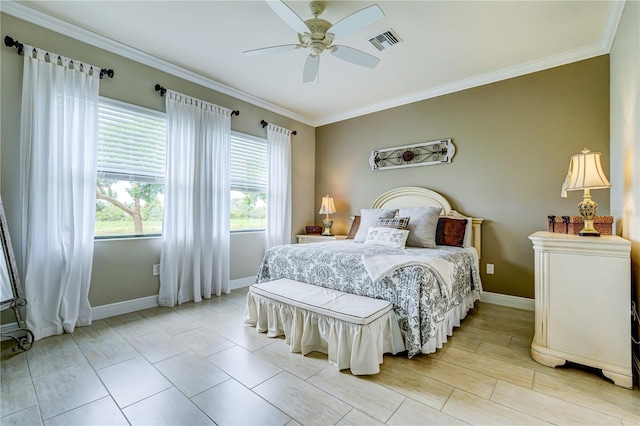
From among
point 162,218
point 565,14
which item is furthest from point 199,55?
point 565,14

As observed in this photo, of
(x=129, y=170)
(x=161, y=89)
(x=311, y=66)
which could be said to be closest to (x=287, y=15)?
(x=311, y=66)

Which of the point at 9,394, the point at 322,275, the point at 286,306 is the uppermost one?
the point at 322,275

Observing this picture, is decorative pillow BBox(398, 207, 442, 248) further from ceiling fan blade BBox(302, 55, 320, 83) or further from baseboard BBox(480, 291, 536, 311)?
ceiling fan blade BBox(302, 55, 320, 83)

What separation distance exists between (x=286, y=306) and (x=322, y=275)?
444mm


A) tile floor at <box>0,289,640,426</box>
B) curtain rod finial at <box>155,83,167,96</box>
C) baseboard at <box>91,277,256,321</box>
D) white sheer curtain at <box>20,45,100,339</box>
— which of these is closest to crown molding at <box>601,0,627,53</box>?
tile floor at <box>0,289,640,426</box>

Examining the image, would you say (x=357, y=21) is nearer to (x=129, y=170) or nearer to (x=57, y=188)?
(x=129, y=170)

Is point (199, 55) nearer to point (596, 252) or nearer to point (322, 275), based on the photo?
point (322, 275)

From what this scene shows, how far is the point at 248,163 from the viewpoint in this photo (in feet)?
14.0

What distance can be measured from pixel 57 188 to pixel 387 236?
322 centimetres

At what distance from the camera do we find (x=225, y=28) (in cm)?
264

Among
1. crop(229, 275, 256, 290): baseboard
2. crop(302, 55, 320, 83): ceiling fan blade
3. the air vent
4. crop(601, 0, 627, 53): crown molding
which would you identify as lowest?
crop(229, 275, 256, 290): baseboard

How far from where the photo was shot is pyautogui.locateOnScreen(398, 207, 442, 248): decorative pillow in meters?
3.19

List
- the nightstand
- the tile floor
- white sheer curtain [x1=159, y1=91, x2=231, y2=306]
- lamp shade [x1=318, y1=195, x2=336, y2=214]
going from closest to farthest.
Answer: the tile floor
white sheer curtain [x1=159, y1=91, x2=231, y2=306]
the nightstand
lamp shade [x1=318, y1=195, x2=336, y2=214]

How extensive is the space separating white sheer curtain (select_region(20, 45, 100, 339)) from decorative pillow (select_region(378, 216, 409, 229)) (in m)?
3.07
